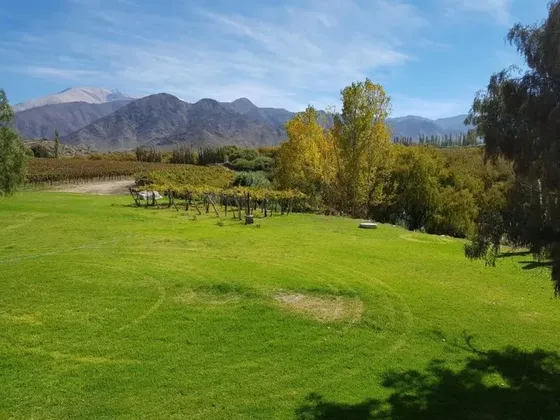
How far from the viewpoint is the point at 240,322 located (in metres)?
11.5

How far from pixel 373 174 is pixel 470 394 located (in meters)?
26.3

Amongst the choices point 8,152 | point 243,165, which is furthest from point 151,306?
point 243,165

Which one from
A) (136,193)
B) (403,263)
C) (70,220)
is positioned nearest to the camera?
(403,263)

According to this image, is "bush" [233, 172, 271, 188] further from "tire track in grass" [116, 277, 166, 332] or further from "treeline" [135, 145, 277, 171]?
"tire track in grass" [116, 277, 166, 332]

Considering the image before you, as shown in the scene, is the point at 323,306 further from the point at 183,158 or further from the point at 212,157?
the point at 183,158

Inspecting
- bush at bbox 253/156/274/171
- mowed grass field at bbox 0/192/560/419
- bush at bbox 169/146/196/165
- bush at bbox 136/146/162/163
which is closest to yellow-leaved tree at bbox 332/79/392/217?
mowed grass field at bbox 0/192/560/419

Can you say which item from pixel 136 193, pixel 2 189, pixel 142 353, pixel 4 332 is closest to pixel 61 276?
pixel 4 332

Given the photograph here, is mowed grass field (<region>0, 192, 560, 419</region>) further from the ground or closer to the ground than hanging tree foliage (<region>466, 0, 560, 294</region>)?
closer to the ground

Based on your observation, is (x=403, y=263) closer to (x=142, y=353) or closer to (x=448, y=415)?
(x=448, y=415)

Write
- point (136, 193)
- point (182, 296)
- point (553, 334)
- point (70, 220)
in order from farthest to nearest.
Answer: point (136, 193), point (70, 220), point (182, 296), point (553, 334)

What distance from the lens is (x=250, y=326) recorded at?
37.0ft

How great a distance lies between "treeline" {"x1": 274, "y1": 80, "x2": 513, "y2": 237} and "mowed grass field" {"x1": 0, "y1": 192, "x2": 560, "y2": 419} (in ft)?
47.2

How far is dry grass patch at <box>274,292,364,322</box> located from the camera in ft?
39.4

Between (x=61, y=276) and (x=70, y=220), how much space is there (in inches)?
476
